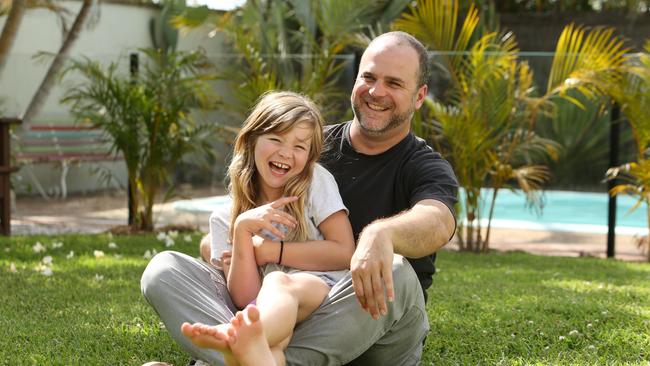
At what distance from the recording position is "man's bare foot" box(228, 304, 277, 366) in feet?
8.72

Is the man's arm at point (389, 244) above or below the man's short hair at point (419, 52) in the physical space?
below

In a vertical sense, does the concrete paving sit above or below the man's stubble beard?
below

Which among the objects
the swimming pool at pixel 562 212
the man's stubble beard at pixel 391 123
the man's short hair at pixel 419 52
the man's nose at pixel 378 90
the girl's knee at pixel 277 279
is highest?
the man's short hair at pixel 419 52

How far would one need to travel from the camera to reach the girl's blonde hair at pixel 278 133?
10.9 feet

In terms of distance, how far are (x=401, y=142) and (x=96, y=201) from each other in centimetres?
775

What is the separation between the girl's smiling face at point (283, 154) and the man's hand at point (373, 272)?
0.66 m

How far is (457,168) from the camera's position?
7.69 meters

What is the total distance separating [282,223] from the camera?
3.04m

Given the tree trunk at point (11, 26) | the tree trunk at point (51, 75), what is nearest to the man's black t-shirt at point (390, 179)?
the tree trunk at point (11, 26)

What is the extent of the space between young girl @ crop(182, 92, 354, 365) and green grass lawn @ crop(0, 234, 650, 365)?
0.68m

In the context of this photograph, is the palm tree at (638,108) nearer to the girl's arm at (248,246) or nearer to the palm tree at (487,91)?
the palm tree at (487,91)

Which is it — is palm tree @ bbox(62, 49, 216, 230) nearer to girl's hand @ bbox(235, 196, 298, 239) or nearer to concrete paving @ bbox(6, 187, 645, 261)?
concrete paving @ bbox(6, 187, 645, 261)

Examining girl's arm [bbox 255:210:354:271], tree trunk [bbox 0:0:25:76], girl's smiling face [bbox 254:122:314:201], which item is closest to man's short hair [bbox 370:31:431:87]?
girl's smiling face [bbox 254:122:314:201]

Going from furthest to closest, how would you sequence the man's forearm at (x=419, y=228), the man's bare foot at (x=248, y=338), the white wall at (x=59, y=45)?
1. the white wall at (x=59, y=45)
2. the man's forearm at (x=419, y=228)
3. the man's bare foot at (x=248, y=338)
